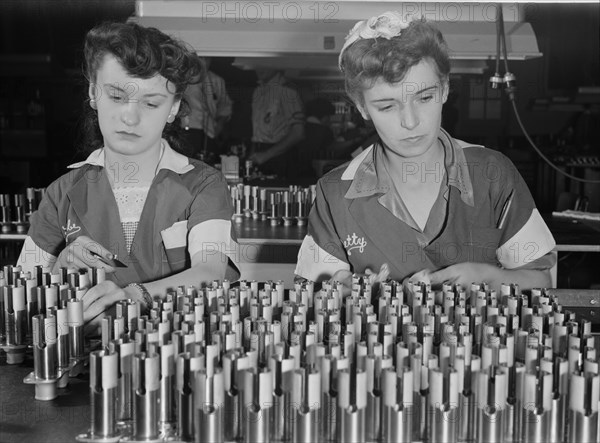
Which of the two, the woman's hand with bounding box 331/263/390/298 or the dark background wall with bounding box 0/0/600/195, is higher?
the dark background wall with bounding box 0/0/600/195

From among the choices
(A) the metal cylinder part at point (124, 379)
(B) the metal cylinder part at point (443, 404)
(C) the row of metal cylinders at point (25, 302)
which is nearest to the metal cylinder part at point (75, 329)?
(C) the row of metal cylinders at point (25, 302)

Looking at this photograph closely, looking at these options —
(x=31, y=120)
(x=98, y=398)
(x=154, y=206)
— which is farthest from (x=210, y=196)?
(x=31, y=120)

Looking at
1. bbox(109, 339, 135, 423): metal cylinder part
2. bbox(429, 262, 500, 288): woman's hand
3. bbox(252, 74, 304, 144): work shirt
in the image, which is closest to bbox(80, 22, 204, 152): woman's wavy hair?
bbox(429, 262, 500, 288): woman's hand

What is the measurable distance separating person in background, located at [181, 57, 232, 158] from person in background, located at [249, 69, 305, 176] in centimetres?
30

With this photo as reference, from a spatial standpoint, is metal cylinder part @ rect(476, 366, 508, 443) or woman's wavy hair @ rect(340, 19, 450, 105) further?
woman's wavy hair @ rect(340, 19, 450, 105)

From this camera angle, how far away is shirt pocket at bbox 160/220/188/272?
192 cm

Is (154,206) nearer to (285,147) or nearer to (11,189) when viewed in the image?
(285,147)

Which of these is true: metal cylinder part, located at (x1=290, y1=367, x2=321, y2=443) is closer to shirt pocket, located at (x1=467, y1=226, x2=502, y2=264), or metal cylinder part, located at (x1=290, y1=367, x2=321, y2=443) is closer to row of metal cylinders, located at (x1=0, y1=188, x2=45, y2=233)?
shirt pocket, located at (x1=467, y1=226, x2=502, y2=264)

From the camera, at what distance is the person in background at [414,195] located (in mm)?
1806

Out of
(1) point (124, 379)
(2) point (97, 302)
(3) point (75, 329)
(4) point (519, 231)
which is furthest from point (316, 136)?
(1) point (124, 379)

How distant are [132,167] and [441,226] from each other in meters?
0.81

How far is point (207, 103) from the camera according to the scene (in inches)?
194

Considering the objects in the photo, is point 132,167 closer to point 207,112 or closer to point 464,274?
point 464,274

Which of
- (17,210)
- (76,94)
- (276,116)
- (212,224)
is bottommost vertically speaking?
(17,210)
